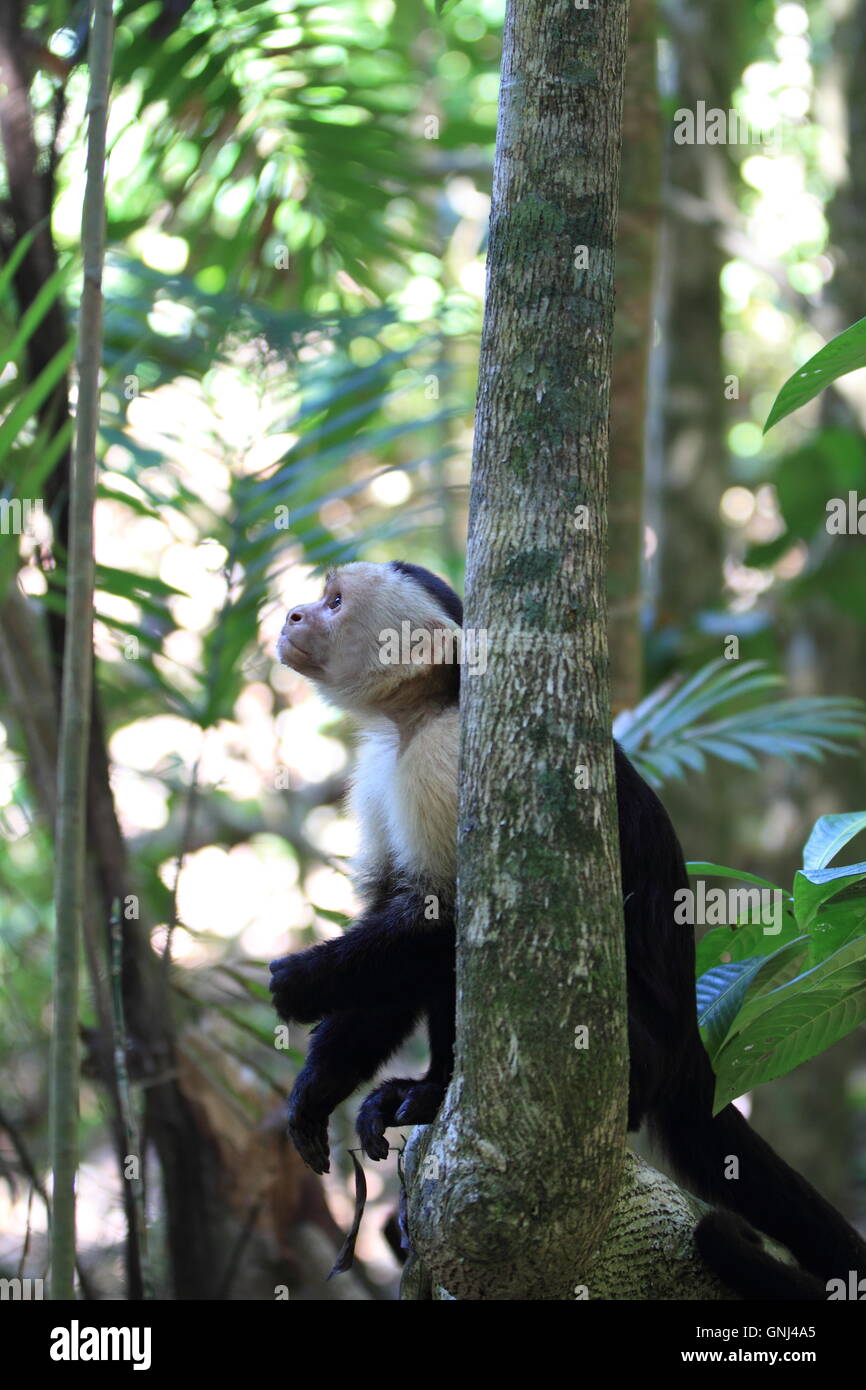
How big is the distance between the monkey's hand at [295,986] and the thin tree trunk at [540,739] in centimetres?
62

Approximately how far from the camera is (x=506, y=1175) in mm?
1680

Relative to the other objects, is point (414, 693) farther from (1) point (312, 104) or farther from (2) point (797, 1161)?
(2) point (797, 1161)

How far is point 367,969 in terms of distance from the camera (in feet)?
7.84

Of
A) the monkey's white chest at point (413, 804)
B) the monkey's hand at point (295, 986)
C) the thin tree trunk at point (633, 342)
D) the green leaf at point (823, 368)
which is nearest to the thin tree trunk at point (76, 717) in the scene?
the monkey's hand at point (295, 986)

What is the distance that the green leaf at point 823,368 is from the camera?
1909 millimetres

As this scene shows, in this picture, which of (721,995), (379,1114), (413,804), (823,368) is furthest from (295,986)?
(823,368)

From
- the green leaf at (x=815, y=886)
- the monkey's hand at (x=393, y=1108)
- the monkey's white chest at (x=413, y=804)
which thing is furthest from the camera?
the monkey's white chest at (x=413, y=804)

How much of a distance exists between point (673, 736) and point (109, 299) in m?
1.89

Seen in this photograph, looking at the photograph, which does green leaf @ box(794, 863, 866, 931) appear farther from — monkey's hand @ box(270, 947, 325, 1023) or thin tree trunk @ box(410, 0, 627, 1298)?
monkey's hand @ box(270, 947, 325, 1023)

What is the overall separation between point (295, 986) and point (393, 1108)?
0.29m

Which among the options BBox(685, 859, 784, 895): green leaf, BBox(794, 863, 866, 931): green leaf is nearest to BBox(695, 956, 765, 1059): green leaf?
BBox(685, 859, 784, 895): green leaf

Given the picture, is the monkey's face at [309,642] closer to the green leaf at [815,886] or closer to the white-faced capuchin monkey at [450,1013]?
the white-faced capuchin monkey at [450,1013]

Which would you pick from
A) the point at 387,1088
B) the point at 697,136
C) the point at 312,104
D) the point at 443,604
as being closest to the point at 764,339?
the point at 697,136

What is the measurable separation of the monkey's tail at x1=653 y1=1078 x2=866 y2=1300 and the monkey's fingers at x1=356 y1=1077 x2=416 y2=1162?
1.62ft
